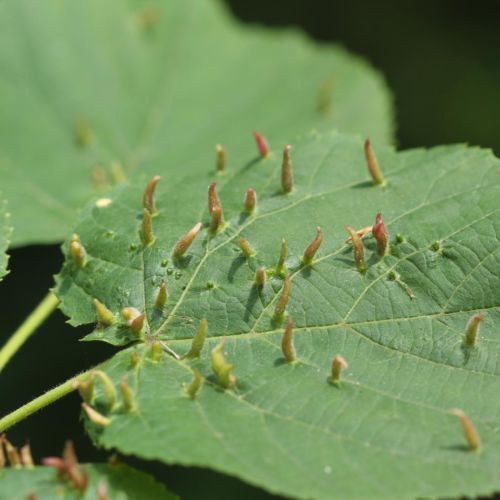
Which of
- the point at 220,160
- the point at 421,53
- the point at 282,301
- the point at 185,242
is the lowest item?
the point at 421,53

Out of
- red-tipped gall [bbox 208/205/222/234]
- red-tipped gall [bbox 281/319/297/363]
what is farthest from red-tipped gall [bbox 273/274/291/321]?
red-tipped gall [bbox 208/205/222/234]

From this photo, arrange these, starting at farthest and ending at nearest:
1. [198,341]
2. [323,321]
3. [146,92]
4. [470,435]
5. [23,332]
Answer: [146,92]
[23,332]
[323,321]
[198,341]
[470,435]

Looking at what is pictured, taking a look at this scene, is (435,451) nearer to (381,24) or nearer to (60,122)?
(60,122)

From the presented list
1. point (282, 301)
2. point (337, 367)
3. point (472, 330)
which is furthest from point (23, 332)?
point (472, 330)

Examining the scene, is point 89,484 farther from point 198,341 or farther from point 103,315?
point 103,315

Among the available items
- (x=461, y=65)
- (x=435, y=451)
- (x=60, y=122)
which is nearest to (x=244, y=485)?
(x=60, y=122)

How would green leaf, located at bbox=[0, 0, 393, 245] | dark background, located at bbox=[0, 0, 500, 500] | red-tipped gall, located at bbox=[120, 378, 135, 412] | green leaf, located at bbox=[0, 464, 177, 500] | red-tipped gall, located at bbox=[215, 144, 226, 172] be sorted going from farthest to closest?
dark background, located at bbox=[0, 0, 500, 500]
green leaf, located at bbox=[0, 0, 393, 245]
red-tipped gall, located at bbox=[215, 144, 226, 172]
red-tipped gall, located at bbox=[120, 378, 135, 412]
green leaf, located at bbox=[0, 464, 177, 500]

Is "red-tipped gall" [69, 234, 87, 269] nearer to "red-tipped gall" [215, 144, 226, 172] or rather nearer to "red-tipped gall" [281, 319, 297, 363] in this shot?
"red-tipped gall" [215, 144, 226, 172]
